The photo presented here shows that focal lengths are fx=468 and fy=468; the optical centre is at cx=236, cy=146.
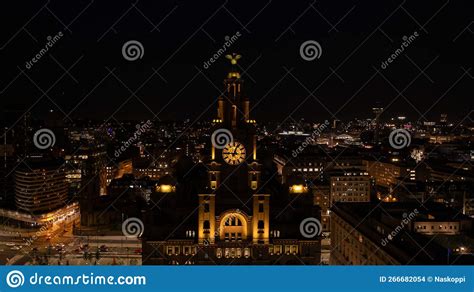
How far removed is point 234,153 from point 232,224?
2.25 metres

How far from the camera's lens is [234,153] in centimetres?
1490

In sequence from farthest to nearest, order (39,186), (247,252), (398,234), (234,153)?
1. (39,186)
2. (234,153)
3. (247,252)
4. (398,234)

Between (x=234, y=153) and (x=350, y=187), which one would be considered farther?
(x=350, y=187)

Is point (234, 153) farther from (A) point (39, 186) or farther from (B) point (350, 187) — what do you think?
(A) point (39, 186)

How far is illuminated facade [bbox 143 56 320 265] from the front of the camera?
14.1 metres

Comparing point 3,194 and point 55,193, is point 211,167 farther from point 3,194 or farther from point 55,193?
point 3,194

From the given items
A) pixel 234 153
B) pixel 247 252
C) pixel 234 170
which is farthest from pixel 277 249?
pixel 234 153

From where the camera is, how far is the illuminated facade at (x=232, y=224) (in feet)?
46.2

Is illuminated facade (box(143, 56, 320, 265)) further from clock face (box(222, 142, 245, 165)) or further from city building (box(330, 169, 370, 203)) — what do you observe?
city building (box(330, 169, 370, 203))

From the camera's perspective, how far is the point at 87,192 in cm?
2472

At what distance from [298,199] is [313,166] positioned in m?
16.7

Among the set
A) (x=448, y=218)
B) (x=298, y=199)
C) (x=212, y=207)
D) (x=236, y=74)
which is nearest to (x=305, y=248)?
(x=298, y=199)

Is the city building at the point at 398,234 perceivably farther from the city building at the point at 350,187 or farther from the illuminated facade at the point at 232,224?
the city building at the point at 350,187

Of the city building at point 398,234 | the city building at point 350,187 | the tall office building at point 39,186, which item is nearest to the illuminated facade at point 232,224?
the city building at point 398,234
